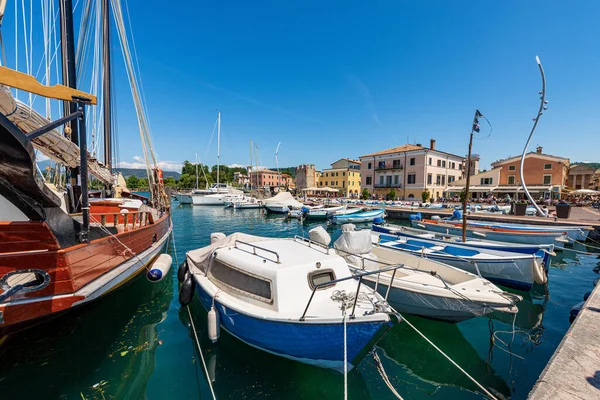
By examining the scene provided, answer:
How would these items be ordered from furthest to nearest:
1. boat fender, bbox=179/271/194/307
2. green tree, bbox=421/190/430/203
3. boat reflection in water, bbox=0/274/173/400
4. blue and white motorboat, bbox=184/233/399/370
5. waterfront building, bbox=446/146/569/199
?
green tree, bbox=421/190/430/203 → waterfront building, bbox=446/146/569/199 → boat fender, bbox=179/271/194/307 → boat reflection in water, bbox=0/274/173/400 → blue and white motorboat, bbox=184/233/399/370

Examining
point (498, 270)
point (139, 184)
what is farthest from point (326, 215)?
point (139, 184)

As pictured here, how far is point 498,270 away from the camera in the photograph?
9.53 m

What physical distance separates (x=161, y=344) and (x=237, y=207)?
3750 centimetres

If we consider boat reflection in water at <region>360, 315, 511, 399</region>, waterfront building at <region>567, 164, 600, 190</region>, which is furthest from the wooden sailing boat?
waterfront building at <region>567, 164, 600, 190</region>

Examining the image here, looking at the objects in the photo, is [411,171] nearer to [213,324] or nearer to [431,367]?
[431,367]

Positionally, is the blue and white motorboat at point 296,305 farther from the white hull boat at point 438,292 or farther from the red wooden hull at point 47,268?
the red wooden hull at point 47,268

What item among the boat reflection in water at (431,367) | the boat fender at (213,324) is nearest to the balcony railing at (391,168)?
the boat reflection in water at (431,367)

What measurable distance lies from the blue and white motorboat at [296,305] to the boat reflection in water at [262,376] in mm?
499

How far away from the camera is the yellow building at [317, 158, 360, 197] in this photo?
62844 millimetres

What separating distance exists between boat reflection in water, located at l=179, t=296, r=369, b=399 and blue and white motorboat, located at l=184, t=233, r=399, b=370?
0.50 m

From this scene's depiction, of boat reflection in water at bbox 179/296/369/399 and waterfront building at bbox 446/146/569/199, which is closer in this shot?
boat reflection in water at bbox 179/296/369/399

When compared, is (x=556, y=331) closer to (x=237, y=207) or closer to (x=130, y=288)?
(x=130, y=288)

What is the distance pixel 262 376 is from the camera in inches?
205

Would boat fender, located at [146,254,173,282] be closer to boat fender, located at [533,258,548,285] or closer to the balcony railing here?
boat fender, located at [533,258,548,285]
